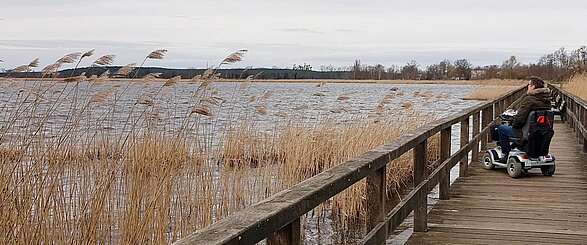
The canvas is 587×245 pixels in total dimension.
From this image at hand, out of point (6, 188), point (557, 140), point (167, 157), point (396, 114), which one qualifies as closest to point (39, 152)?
point (6, 188)

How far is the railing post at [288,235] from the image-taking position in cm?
273

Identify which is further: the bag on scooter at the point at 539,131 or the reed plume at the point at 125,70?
the bag on scooter at the point at 539,131

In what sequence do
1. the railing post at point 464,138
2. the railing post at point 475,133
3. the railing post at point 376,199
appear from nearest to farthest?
the railing post at point 376,199
the railing post at point 464,138
the railing post at point 475,133

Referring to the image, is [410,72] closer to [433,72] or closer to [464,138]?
[433,72]

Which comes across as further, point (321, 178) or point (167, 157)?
point (167, 157)

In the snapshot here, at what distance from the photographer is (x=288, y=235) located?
2.77 m

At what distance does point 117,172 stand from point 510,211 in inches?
139

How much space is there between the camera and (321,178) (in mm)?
3391

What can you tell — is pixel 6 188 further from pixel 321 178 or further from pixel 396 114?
pixel 396 114

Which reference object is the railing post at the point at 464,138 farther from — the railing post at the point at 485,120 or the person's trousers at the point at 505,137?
the railing post at the point at 485,120

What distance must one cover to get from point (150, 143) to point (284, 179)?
2.08 metres

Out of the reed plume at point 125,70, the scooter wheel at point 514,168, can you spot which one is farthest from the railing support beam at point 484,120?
the reed plume at point 125,70

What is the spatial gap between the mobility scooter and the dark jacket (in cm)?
5

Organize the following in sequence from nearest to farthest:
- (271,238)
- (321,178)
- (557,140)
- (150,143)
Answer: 1. (271,238)
2. (321,178)
3. (150,143)
4. (557,140)
